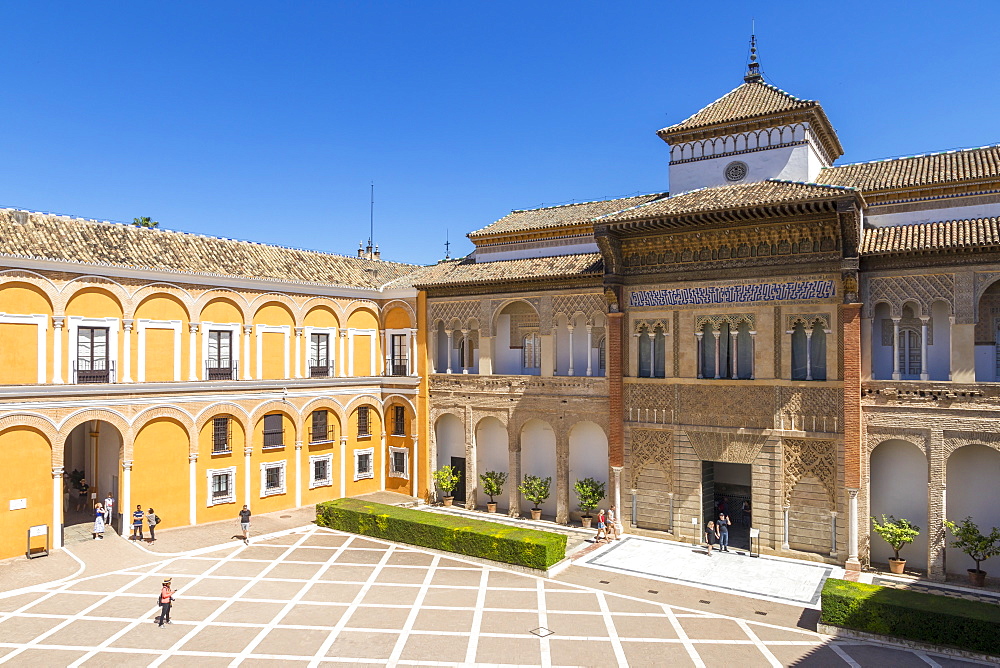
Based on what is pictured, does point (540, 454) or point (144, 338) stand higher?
point (144, 338)

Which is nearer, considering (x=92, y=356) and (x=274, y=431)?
(x=92, y=356)

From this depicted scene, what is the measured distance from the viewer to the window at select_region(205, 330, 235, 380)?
28312mm

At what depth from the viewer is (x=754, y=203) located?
22703mm

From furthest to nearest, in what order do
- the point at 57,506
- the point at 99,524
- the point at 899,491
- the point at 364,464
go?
the point at 364,464
the point at 99,524
the point at 57,506
the point at 899,491

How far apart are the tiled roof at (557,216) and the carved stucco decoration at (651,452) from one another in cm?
986

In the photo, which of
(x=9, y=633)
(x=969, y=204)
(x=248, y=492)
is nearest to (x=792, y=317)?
(x=969, y=204)

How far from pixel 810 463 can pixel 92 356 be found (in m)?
25.8

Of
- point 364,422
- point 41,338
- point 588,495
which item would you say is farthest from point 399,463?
point 41,338

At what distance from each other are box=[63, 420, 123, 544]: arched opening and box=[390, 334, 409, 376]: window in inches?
491

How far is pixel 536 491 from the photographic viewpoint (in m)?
28.8

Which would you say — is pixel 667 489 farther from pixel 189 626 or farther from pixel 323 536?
pixel 189 626

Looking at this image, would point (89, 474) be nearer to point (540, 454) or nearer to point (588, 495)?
point (540, 454)

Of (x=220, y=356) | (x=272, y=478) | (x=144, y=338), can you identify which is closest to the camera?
(x=144, y=338)

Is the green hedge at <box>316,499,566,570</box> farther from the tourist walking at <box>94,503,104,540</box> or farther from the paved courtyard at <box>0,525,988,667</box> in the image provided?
the tourist walking at <box>94,503,104,540</box>
